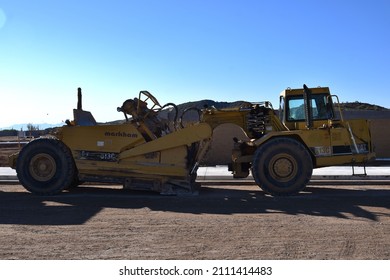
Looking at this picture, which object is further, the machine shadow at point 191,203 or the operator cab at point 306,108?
the operator cab at point 306,108

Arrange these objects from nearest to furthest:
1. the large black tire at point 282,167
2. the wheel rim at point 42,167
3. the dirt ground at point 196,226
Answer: the dirt ground at point 196,226
the large black tire at point 282,167
the wheel rim at point 42,167

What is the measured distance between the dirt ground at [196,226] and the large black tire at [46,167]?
345 millimetres

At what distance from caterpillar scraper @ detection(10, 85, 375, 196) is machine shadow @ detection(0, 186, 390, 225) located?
44cm

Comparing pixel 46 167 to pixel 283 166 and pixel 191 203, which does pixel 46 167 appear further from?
pixel 283 166

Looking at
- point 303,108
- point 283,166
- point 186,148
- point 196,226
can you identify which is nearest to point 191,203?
point 186,148

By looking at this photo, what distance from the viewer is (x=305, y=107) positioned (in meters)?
11.3

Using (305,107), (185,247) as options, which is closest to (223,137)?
(305,107)

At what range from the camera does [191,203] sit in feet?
32.9

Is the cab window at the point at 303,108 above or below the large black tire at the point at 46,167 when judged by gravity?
above

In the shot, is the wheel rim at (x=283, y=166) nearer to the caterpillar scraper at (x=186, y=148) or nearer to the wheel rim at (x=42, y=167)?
the caterpillar scraper at (x=186, y=148)

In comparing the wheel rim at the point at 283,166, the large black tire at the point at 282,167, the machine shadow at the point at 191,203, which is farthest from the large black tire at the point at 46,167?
the wheel rim at the point at 283,166

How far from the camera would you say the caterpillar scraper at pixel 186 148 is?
36.1ft

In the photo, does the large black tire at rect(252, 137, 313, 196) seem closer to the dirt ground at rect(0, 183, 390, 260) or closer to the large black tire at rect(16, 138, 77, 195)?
the dirt ground at rect(0, 183, 390, 260)

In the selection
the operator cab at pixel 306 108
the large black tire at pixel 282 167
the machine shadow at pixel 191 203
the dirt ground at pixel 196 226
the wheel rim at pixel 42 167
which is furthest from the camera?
the wheel rim at pixel 42 167
